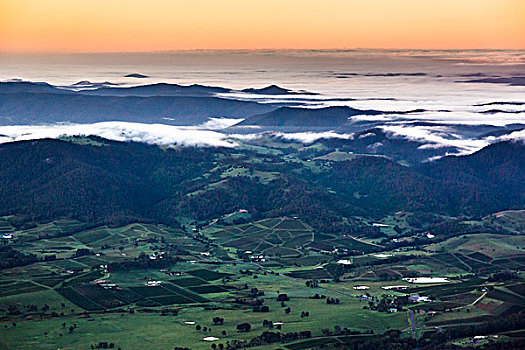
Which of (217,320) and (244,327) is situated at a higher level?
(244,327)

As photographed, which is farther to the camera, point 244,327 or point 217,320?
point 217,320

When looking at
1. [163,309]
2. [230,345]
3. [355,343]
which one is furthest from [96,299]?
[355,343]

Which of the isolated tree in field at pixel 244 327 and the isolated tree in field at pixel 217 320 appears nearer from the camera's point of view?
the isolated tree in field at pixel 244 327

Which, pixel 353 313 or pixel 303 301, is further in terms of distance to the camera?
pixel 303 301

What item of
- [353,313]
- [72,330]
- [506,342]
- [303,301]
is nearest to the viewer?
[506,342]

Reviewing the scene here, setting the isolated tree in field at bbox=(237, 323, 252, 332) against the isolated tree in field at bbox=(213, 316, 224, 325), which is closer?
the isolated tree in field at bbox=(237, 323, 252, 332)

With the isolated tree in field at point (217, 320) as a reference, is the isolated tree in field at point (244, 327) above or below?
above

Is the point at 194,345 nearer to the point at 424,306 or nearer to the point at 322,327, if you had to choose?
the point at 322,327

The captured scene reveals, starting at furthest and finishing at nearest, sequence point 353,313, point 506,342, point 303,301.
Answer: point 303,301 < point 353,313 < point 506,342

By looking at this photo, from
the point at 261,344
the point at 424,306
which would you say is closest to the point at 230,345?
the point at 261,344

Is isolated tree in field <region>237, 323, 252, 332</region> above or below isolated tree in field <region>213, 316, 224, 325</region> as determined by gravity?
above
